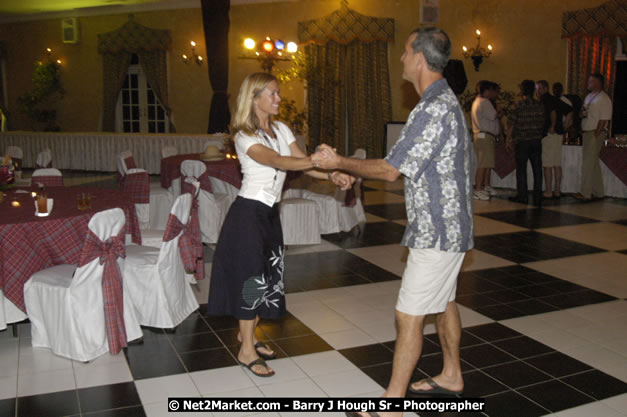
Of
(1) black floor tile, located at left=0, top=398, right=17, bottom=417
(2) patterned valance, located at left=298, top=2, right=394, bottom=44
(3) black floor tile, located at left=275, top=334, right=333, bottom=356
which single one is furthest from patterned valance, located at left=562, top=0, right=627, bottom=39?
(1) black floor tile, located at left=0, top=398, right=17, bottom=417

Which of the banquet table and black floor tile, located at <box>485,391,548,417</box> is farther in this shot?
the banquet table

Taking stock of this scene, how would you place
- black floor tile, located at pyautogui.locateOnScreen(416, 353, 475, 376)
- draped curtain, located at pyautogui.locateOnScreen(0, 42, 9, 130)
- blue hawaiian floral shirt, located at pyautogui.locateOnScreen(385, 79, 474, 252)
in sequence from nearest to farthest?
blue hawaiian floral shirt, located at pyautogui.locateOnScreen(385, 79, 474, 252) < black floor tile, located at pyautogui.locateOnScreen(416, 353, 475, 376) < draped curtain, located at pyautogui.locateOnScreen(0, 42, 9, 130)

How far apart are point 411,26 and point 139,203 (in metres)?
7.75

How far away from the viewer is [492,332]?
3719mm

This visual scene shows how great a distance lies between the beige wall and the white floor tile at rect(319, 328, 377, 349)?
27.9 feet

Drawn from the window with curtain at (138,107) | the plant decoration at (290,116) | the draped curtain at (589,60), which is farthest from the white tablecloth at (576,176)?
the window with curtain at (138,107)

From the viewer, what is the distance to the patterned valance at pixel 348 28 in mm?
11789

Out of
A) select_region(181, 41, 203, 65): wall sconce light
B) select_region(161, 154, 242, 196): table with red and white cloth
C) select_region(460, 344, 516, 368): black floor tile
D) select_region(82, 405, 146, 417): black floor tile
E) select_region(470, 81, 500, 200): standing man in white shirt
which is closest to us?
select_region(82, 405, 146, 417): black floor tile

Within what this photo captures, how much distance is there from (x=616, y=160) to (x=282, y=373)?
6.93m

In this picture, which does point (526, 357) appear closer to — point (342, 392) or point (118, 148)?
point (342, 392)

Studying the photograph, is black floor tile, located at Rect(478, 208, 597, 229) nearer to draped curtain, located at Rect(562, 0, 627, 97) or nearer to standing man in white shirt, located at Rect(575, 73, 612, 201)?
standing man in white shirt, located at Rect(575, 73, 612, 201)

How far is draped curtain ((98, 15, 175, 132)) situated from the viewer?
13.6 meters

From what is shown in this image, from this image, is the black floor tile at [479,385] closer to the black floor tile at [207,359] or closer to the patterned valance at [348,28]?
the black floor tile at [207,359]

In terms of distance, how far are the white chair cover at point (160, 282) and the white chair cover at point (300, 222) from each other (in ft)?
6.77
